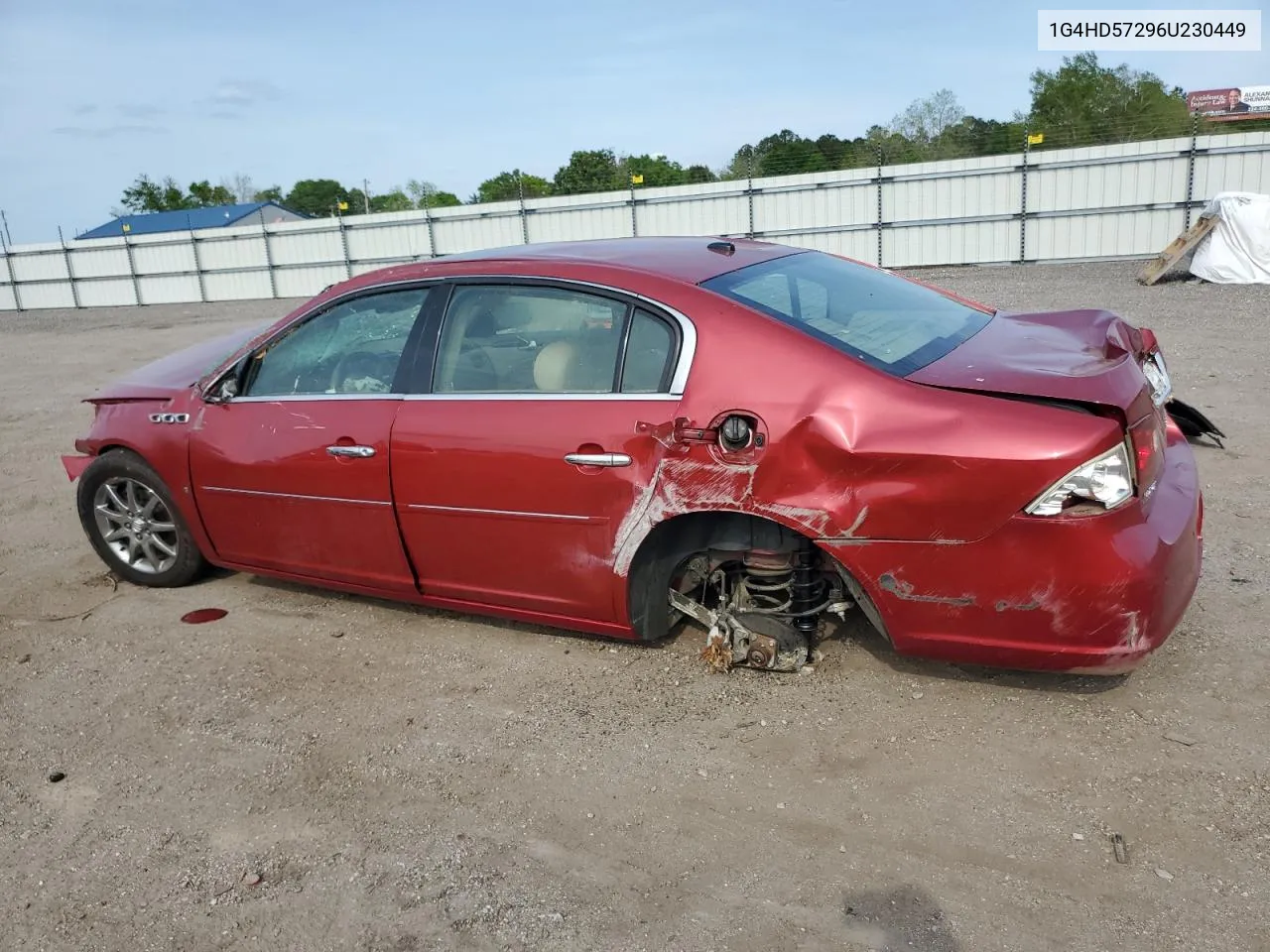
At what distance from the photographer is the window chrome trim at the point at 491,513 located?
344 cm

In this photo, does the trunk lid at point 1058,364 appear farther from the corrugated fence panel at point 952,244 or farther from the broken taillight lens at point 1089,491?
the corrugated fence panel at point 952,244

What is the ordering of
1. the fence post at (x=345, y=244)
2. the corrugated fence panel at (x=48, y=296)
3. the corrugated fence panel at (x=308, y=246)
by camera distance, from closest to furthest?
the fence post at (x=345, y=244) → the corrugated fence panel at (x=308, y=246) → the corrugated fence panel at (x=48, y=296)

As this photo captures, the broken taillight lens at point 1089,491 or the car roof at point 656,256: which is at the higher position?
the car roof at point 656,256

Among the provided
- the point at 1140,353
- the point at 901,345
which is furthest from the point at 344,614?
the point at 1140,353

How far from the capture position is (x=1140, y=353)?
3.46 m

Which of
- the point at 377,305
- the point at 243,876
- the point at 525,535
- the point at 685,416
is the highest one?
the point at 377,305

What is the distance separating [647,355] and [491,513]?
2.78 ft

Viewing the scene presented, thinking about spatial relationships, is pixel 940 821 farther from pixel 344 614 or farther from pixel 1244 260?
pixel 1244 260

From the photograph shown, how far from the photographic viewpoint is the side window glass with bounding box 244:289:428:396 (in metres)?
3.93

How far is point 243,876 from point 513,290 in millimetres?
2192

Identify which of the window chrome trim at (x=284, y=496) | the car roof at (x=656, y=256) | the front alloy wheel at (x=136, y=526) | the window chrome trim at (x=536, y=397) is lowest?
the front alloy wheel at (x=136, y=526)

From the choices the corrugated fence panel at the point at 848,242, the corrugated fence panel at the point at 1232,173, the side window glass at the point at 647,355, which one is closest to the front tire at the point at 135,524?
the side window glass at the point at 647,355

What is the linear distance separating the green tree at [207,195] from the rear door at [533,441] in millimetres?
73824

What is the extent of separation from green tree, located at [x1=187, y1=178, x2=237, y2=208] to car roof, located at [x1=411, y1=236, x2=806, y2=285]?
241ft
